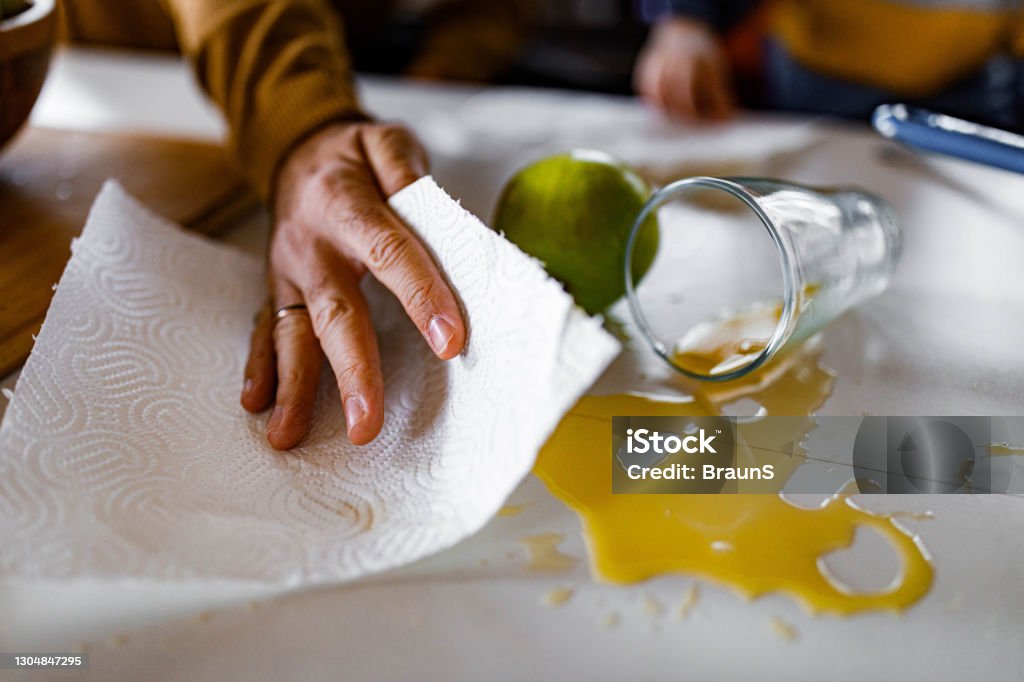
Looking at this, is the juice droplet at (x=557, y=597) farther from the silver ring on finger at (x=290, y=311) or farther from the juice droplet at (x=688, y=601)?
the silver ring on finger at (x=290, y=311)

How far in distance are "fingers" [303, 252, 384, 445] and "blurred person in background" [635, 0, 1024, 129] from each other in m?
0.59

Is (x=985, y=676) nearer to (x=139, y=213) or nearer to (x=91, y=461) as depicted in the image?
(x=91, y=461)

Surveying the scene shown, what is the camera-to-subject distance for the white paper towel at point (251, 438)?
15.1 inches

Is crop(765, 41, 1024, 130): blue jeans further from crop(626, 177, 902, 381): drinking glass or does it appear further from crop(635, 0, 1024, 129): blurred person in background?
crop(626, 177, 902, 381): drinking glass

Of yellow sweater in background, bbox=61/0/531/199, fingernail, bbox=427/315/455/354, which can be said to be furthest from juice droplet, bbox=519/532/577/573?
yellow sweater in background, bbox=61/0/531/199

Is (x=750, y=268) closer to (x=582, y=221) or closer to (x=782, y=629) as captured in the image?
(x=582, y=221)

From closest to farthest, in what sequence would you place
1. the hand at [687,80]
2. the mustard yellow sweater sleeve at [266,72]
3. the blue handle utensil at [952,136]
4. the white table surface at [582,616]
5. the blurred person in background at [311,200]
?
the white table surface at [582,616]
the blurred person in background at [311,200]
the blue handle utensil at [952,136]
the mustard yellow sweater sleeve at [266,72]
the hand at [687,80]

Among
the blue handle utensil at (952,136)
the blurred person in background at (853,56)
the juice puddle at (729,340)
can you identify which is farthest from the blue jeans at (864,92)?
the juice puddle at (729,340)

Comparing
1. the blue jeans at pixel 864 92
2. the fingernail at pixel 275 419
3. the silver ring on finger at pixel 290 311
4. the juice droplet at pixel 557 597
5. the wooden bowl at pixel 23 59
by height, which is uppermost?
the wooden bowl at pixel 23 59

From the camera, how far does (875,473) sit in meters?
0.46

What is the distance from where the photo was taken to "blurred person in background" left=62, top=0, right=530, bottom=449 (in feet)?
1.52

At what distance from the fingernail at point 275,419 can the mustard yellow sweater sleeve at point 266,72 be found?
267 mm

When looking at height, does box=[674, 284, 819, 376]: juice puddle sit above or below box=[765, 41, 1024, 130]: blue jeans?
above

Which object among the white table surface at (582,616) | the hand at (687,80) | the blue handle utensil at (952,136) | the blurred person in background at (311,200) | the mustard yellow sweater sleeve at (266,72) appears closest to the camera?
the white table surface at (582,616)
